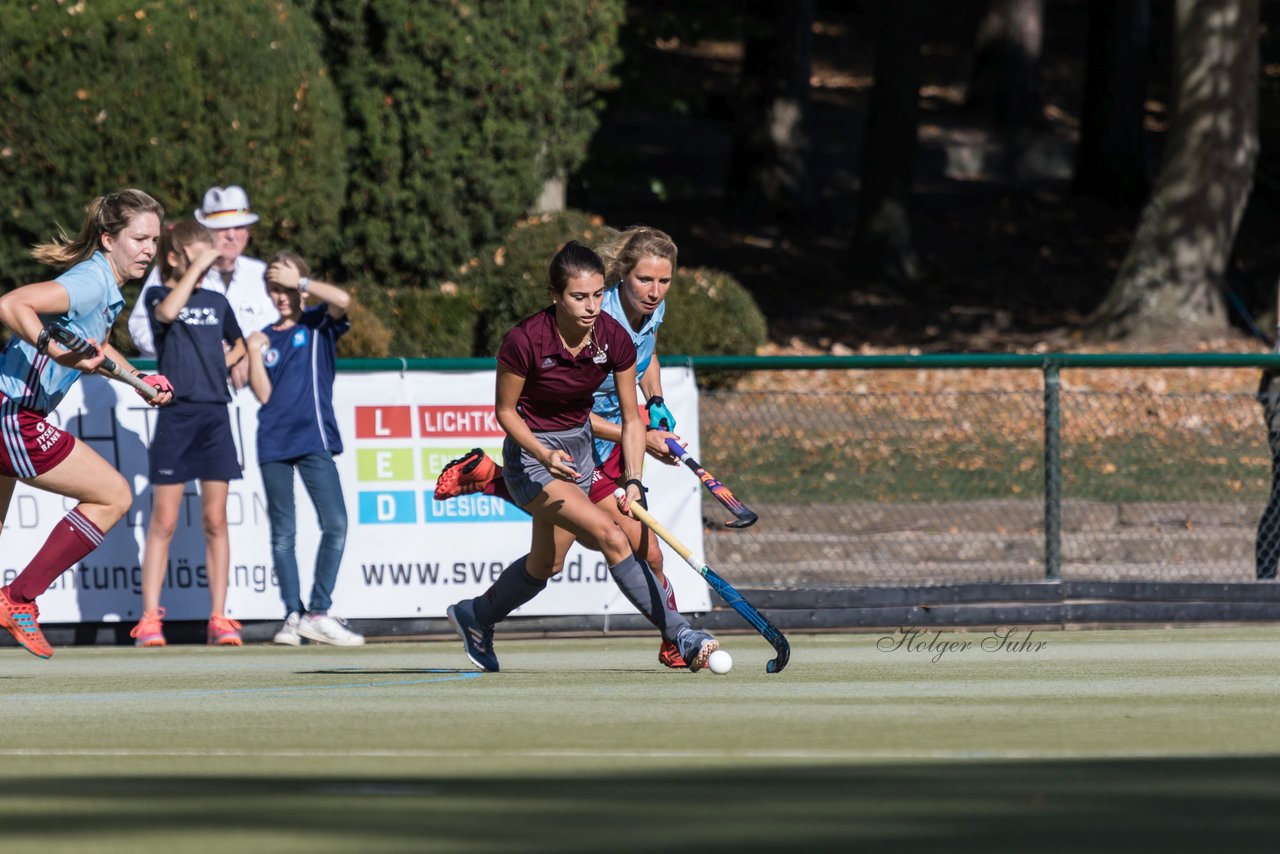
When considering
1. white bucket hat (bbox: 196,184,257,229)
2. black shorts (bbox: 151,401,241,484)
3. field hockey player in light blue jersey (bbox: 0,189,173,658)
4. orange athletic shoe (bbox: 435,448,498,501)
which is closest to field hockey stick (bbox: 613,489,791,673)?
orange athletic shoe (bbox: 435,448,498,501)

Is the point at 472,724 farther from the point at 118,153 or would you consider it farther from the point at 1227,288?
the point at 1227,288

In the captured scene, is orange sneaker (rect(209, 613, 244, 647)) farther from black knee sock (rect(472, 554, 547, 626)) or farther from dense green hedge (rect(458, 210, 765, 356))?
Result: dense green hedge (rect(458, 210, 765, 356))

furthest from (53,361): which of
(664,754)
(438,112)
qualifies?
(438,112)

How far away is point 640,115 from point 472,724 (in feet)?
117

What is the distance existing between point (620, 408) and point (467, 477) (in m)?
0.71

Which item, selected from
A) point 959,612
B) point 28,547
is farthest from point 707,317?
point 28,547

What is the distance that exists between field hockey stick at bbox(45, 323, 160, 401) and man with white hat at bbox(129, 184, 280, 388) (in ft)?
7.13

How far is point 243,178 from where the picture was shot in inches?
599

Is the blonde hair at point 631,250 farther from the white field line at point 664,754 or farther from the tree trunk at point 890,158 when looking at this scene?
the tree trunk at point 890,158

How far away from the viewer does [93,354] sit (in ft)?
29.0

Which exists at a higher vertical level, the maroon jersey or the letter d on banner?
the maroon jersey

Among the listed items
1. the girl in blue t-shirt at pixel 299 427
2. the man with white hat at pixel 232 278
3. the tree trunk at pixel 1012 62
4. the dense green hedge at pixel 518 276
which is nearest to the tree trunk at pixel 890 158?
the tree trunk at pixel 1012 62

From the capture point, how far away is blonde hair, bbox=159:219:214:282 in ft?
35.4
